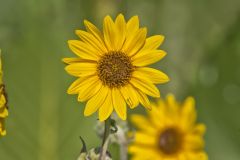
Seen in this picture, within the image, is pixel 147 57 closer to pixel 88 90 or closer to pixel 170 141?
pixel 88 90

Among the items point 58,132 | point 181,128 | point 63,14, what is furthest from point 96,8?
point 58,132

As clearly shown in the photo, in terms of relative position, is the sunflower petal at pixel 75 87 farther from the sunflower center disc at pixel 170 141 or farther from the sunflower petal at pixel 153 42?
the sunflower center disc at pixel 170 141

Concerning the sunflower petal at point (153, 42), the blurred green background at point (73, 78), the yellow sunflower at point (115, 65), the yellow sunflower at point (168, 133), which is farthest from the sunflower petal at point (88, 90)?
the yellow sunflower at point (168, 133)

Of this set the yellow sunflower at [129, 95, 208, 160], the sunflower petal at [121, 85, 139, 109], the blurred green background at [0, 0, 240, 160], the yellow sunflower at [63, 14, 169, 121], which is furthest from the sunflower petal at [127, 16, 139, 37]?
the yellow sunflower at [129, 95, 208, 160]

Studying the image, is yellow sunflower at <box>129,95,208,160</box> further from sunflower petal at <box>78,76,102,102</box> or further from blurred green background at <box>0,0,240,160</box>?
sunflower petal at <box>78,76,102,102</box>

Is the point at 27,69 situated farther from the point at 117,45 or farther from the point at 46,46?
the point at 117,45

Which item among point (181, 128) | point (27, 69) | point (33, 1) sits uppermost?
point (33, 1)
